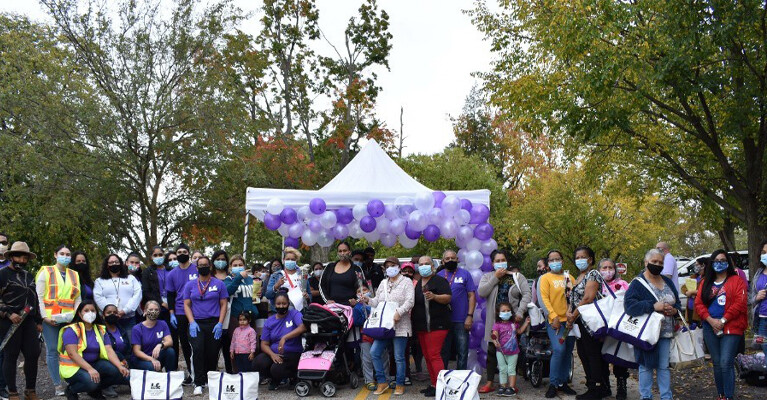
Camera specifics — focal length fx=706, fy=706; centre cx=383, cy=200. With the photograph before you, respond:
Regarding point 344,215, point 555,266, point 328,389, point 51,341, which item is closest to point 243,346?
point 328,389

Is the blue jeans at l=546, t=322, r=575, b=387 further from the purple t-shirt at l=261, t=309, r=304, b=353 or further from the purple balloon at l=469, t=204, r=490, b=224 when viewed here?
the purple t-shirt at l=261, t=309, r=304, b=353

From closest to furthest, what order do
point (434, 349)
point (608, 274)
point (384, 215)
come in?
point (608, 274)
point (434, 349)
point (384, 215)

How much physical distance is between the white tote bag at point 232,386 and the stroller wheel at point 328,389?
1634 millimetres

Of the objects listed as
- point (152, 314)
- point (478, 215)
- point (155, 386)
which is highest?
point (478, 215)

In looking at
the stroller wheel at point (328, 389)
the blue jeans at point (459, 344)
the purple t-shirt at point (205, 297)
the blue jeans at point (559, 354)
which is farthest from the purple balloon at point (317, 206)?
the blue jeans at point (559, 354)

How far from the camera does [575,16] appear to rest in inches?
511

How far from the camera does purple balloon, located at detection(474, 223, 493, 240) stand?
11016 millimetres

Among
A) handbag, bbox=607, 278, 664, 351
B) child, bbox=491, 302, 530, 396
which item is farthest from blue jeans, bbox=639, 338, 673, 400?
child, bbox=491, 302, 530, 396

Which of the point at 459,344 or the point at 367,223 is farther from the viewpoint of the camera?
the point at 367,223

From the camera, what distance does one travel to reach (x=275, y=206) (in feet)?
36.8

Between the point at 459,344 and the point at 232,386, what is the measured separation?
3.30 m

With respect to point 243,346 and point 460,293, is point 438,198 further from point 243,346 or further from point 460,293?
point 243,346

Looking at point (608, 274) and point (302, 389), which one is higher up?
point (608, 274)

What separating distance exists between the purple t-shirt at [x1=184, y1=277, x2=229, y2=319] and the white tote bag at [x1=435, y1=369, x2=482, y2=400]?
3419mm
